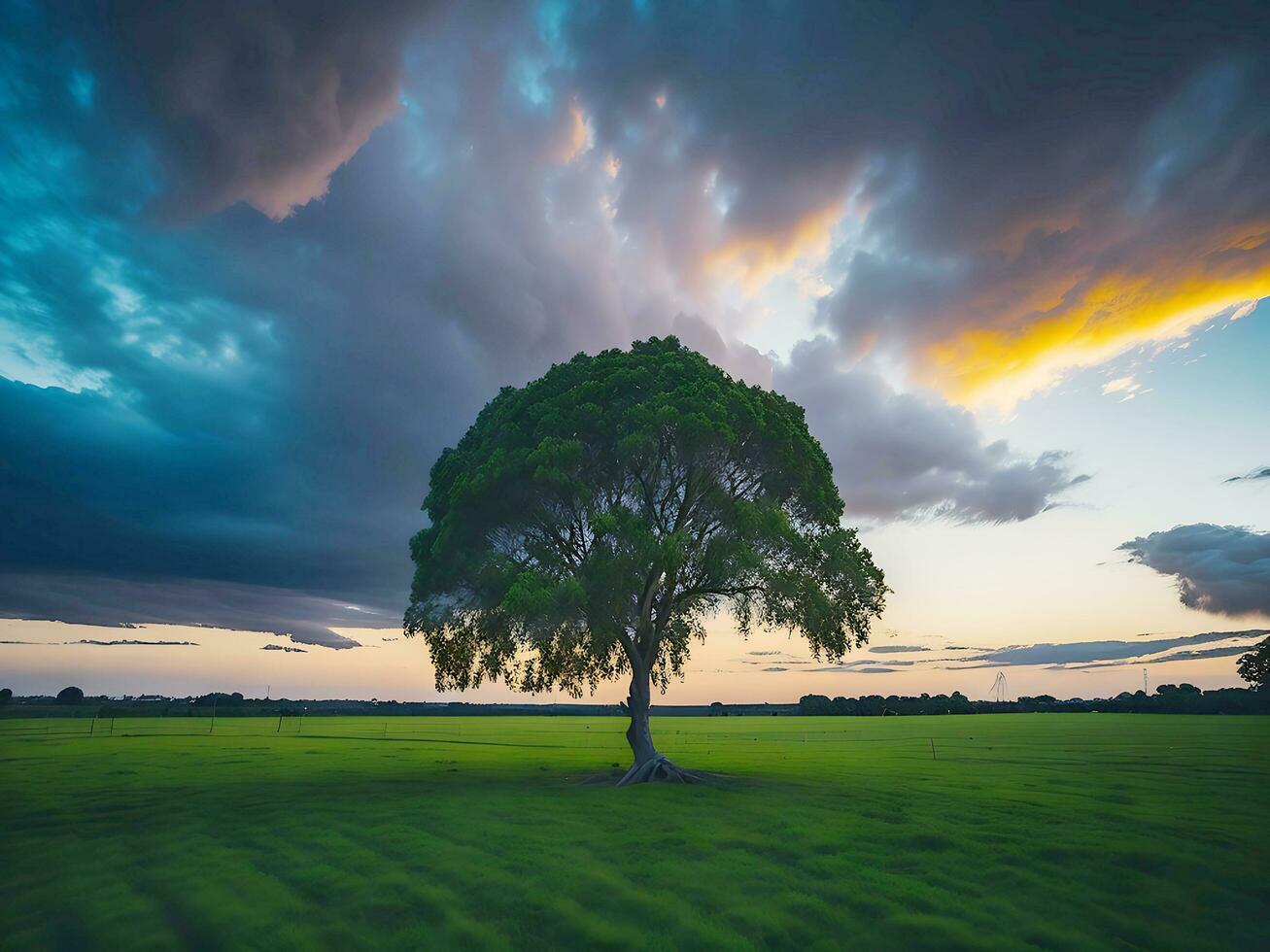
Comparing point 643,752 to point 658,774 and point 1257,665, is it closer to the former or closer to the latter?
point 658,774

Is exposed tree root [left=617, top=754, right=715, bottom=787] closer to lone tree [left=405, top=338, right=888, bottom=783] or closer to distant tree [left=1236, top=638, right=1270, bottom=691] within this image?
lone tree [left=405, top=338, right=888, bottom=783]

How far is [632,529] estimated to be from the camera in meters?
29.0

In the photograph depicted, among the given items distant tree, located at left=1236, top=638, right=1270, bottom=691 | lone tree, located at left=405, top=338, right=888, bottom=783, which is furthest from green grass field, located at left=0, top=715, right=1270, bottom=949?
distant tree, located at left=1236, top=638, right=1270, bottom=691

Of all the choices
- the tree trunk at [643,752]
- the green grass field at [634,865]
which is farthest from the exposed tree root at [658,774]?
the green grass field at [634,865]

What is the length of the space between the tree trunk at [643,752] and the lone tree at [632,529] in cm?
9

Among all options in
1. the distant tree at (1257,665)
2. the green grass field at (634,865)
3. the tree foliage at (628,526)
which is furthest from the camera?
the distant tree at (1257,665)

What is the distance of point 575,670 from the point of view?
35031 millimetres

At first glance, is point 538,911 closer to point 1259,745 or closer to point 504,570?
point 504,570

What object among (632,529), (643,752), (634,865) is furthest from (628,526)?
(634,865)

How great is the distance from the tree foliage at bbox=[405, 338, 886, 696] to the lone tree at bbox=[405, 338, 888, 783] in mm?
85

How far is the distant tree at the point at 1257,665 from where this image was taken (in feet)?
506

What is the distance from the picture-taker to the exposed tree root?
3003cm

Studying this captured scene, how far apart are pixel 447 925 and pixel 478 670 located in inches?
910

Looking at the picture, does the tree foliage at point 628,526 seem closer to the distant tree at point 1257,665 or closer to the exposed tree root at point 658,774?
the exposed tree root at point 658,774
